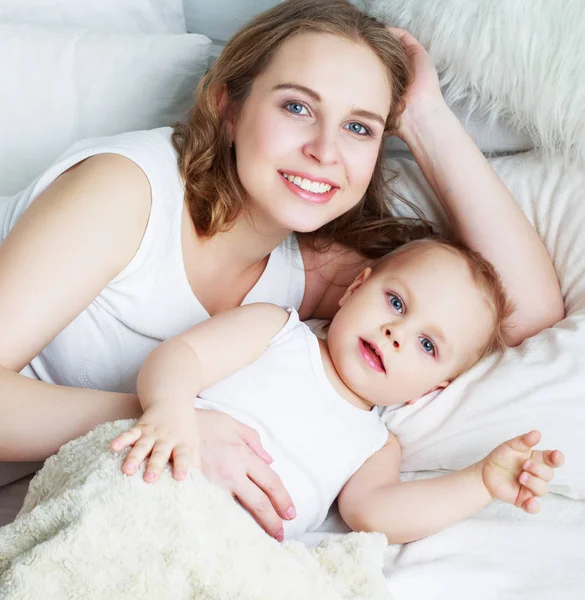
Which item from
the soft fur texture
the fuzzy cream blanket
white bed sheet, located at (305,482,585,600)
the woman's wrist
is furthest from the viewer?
the woman's wrist

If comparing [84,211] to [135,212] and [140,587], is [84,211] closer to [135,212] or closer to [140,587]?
[135,212]

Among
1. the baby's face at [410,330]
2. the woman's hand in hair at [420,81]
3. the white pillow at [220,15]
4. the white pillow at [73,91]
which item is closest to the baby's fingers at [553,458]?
the baby's face at [410,330]

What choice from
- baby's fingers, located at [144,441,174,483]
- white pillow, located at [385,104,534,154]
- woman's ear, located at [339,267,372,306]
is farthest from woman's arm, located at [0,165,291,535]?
white pillow, located at [385,104,534,154]

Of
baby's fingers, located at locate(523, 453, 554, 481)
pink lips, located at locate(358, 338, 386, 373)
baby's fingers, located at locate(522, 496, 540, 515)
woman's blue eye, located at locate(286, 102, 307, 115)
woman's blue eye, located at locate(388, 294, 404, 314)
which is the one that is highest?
woman's blue eye, located at locate(286, 102, 307, 115)

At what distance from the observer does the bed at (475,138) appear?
1014 mm

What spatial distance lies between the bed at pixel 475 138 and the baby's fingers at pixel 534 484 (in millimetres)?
74

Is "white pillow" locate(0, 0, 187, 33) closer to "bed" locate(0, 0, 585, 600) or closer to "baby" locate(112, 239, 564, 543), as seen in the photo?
"bed" locate(0, 0, 585, 600)

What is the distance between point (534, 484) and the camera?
100cm

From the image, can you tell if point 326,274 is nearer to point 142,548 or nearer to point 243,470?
point 243,470

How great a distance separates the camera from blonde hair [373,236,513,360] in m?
1.22

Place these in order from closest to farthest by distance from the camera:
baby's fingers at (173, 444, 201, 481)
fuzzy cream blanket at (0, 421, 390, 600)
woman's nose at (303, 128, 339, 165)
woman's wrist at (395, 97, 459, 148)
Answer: fuzzy cream blanket at (0, 421, 390, 600) < baby's fingers at (173, 444, 201, 481) < woman's nose at (303, 128, 339, 165) < woman's wrist at (395, 97, 459, 148)

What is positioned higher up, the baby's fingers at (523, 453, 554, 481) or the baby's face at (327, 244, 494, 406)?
the baby's face at (327, 244, 494, 406)

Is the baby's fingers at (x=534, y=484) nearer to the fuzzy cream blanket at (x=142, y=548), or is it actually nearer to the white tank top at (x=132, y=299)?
the fuzzy cream blanket at (x=142, y=548)

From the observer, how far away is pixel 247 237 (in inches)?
52.9
